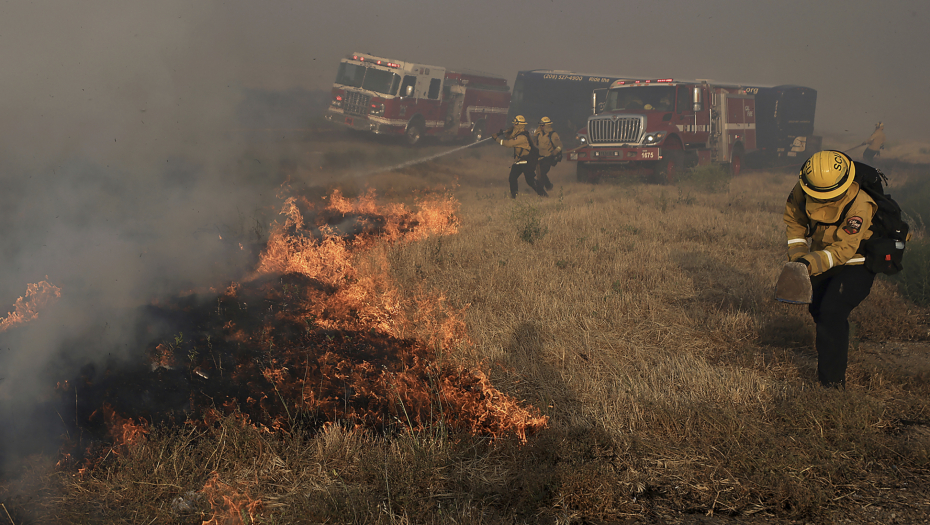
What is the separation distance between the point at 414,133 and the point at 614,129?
798 centimetres

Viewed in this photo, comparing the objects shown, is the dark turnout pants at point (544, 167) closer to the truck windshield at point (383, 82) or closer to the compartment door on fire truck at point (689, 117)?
the compartment door on fire truck at point (689, 117)

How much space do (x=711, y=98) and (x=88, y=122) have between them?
14.9 metres

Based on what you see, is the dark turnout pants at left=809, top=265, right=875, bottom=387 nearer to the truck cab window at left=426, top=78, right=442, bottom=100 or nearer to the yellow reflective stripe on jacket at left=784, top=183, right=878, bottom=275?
the yellow reflective stripe on jacket at left=784, top=183, right=878, bottom=275

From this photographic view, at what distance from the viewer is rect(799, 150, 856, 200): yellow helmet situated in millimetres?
3582

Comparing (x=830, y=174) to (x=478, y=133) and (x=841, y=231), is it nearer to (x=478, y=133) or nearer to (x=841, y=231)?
(x=841, y=231)

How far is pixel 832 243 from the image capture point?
3.79 m

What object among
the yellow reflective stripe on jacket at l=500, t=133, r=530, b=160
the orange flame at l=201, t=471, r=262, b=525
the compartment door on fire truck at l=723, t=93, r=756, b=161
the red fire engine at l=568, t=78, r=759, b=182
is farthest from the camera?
the compartment door on fire truck at l=723, t=93, r=756, b=161

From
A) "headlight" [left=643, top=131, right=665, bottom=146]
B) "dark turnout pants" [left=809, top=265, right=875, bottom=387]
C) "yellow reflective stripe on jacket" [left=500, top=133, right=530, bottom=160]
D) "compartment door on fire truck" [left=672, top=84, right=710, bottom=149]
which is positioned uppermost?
"compartment door on fire truck" [left=672, top=84, right=710, bottom=149]

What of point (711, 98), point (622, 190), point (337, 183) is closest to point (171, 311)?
point (337, 183)

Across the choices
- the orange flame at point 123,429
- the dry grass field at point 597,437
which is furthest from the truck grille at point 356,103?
the orange flame at point 123,429

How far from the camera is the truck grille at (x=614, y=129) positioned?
47.8ft

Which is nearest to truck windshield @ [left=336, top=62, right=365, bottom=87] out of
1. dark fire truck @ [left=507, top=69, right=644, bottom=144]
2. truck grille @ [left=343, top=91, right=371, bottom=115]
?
truck grille @ [left=343, top=91, right=371, bottom=115]

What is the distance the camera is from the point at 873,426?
3.52 m

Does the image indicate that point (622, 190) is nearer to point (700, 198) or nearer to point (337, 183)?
point (700, 198)
